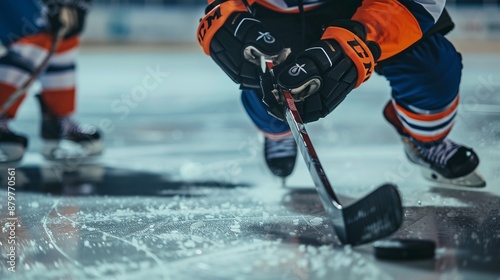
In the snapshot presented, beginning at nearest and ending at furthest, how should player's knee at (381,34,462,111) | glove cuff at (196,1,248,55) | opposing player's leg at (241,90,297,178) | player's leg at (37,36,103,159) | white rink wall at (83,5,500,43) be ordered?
glove cuff at (196,1,248,55), player's knee at (381,34,462,111), opposing player's leg at (241,90,297,178), player's leg at (37,36,103,159), white rink wall at (83,5,500,43)

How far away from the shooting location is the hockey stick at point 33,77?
9.41 feet

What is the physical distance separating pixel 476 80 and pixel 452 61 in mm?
2657

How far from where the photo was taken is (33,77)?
2.90 metres

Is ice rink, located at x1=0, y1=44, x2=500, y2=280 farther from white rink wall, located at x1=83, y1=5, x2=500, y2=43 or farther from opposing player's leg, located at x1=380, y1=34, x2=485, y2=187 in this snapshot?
white rink wall, located at x1=83, y1=5, x2=500, y2=43

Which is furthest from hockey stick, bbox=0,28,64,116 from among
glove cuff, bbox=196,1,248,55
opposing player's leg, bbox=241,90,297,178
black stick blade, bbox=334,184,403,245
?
black stick blade, bbox=334,184,403,245

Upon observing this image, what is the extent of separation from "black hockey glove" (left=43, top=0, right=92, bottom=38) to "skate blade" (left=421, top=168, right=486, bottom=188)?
1301mm

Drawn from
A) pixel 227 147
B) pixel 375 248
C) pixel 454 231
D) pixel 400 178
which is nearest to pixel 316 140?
pixel 227 147

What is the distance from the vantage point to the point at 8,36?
2.92m

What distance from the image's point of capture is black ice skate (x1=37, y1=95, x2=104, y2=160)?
9.69 ft

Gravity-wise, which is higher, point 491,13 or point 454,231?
point 454,231

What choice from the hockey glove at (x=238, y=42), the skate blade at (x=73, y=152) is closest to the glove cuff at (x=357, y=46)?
the hockey glove at (x=238, y=42)

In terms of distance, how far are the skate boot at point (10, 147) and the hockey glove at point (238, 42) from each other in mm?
1046

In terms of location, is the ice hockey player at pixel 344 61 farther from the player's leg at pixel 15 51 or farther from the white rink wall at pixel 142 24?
the white rink wall at pixel 142 24

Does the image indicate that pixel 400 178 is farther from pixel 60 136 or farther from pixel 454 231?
pixel 60 136
